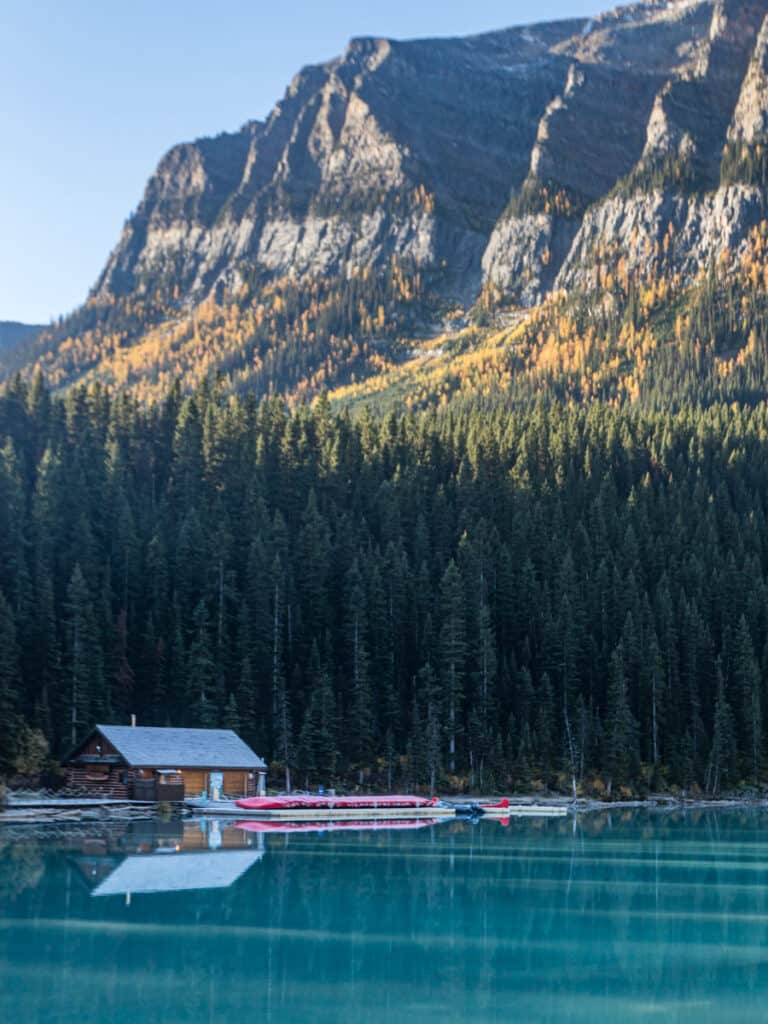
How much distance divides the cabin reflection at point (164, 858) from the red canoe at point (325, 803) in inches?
349

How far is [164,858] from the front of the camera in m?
43.0

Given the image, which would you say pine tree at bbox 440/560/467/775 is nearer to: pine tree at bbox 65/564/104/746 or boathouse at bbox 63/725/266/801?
boathouse at bbox 63/725/266/801

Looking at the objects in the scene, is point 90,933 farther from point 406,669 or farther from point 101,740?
point 406,669

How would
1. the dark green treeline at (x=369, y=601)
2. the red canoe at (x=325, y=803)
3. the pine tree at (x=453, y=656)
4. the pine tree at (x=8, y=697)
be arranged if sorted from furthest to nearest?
the pine tree at (x=453, y=656) < the dark green treeline at (x=369, y=601) < the pine tree at (x=8, y=697) < the red canoe at (x=325, y=803)

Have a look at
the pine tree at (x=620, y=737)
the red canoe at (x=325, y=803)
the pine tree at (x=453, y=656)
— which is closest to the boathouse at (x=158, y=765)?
the red canoe at (x=325, y=803)

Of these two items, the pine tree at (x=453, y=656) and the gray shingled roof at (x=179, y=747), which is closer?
the gray shingled roof at (x=179, y=747)

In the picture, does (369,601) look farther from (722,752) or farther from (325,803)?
(325,803)

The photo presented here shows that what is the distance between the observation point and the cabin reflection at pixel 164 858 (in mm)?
36000

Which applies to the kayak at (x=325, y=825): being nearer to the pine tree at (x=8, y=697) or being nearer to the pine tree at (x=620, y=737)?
the pine tree at (x=8, y=697)

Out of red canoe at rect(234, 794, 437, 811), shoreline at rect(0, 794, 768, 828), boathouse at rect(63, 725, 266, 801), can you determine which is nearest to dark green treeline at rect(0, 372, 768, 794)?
shoreline at rect(0, 794, 768, 828)

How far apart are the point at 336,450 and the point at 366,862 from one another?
80546mm

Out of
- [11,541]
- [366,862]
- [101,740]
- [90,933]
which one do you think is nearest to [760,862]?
[366,862]

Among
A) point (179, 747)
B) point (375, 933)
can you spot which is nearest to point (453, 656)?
point (179, 747)

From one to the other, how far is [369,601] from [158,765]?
3184 centimetres
